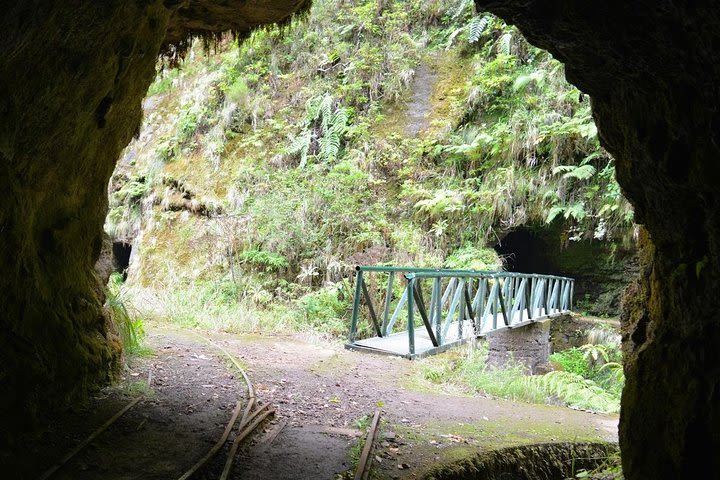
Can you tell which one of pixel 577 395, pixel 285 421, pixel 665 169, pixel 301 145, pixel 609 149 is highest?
pixel 301 145

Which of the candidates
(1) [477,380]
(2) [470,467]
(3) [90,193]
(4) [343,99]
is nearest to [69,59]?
(3) [90,193]

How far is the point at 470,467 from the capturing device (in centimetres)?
435

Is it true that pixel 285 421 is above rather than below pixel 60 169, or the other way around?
below

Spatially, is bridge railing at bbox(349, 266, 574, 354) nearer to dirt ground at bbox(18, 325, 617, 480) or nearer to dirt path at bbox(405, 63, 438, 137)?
dirt ground at bbox(18, 325, 617, 480)

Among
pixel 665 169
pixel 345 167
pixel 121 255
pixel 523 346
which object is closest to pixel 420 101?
pixel 345 167

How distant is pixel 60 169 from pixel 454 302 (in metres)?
5.60

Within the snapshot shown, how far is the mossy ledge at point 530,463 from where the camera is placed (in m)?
4.29

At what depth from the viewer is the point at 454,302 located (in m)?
8.06

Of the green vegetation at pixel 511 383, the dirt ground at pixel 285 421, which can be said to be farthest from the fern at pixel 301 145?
the dirt ground at pixel 285 421

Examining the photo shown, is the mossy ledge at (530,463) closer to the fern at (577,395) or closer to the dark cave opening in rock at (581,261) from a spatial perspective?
the fern at (577,395)

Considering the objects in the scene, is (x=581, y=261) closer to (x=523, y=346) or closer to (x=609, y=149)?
(x=523, y=346)

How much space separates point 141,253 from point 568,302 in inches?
444

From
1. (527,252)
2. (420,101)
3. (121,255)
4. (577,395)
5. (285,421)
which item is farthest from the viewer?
(121,255)

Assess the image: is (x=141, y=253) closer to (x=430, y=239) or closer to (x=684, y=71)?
(x=430, y=239)
